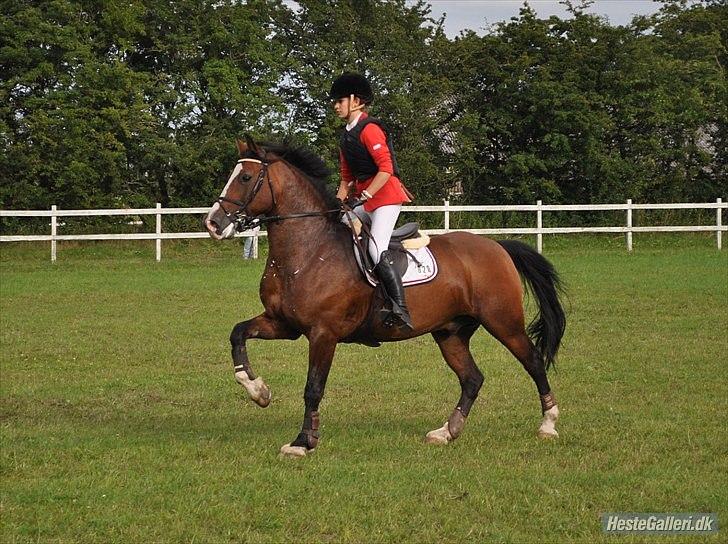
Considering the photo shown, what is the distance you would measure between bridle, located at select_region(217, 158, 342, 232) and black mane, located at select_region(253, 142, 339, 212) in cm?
14

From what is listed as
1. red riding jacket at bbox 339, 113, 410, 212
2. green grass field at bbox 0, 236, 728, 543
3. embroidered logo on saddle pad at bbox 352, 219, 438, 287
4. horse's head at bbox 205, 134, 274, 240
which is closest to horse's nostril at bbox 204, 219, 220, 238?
horse's head at bbox 205, 134, 274, 240

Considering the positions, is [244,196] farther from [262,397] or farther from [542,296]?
[542,296]

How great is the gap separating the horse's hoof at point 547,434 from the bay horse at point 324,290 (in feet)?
0.04

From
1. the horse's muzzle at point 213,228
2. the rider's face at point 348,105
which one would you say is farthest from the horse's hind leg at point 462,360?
the horse's muzzle at point 213,228

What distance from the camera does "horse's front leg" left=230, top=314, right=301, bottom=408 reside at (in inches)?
325

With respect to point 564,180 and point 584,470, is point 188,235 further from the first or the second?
point 584,470

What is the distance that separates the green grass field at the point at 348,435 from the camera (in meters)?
6.20

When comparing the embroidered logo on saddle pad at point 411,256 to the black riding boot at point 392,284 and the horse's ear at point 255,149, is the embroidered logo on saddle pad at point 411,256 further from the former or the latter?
the horse's ear at point 255,149

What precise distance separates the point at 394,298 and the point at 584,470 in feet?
6.82

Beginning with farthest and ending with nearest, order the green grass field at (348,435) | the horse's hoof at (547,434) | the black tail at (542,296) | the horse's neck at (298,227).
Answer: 1. the black tail at (542,296)
2. the horse's hoof at (547,434)
3. the horse's neck at (298,227)
4. the green grass field at (348,435)

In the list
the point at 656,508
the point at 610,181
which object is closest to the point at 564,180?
the point at 610,181

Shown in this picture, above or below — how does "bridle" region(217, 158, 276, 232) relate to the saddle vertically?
above

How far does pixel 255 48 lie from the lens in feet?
121

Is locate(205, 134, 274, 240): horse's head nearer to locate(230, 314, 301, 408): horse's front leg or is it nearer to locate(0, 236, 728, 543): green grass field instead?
locate(230, 314, 301, 408): horse's front leg
